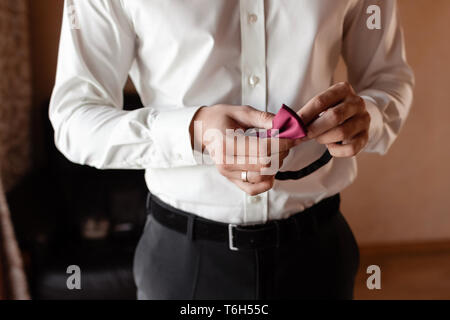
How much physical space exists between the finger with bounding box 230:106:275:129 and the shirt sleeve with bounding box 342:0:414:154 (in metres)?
0.31

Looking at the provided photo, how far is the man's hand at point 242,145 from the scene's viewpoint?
54 cm

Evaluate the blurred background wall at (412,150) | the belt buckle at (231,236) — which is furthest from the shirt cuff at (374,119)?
the blurred background wall at (412,150)

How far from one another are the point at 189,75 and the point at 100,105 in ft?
0.58

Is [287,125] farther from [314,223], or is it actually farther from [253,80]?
[314,223]

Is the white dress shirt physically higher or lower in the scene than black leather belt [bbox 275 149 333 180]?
higher

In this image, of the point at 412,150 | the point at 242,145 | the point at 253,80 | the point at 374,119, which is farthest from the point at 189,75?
the point at 412,150

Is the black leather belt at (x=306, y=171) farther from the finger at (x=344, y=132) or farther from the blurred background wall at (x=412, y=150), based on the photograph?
the blurred background wall at (x=412, y=150)

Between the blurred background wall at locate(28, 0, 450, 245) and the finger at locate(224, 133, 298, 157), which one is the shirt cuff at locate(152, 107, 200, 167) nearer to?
the finger at locate(224, 133, 298, 157)

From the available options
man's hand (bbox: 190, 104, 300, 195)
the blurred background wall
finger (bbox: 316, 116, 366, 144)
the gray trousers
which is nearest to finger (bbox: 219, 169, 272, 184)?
man's hand (bbox: 190, 104, 300, 195)

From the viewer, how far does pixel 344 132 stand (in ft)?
1.92

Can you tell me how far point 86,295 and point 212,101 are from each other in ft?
4.72

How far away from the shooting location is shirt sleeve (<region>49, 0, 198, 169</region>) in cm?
66

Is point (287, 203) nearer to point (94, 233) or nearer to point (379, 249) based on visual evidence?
point (94, 233)
